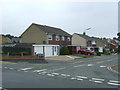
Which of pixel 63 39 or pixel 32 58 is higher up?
pixel 63 39

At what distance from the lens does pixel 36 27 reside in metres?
45.4

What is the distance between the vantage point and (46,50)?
39.4 meters

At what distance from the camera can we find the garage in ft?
121

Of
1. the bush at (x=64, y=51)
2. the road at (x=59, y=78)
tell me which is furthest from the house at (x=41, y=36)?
the road at (x=59, y=78)

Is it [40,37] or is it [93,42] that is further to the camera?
[93,42]

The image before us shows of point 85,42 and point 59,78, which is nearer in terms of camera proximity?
point 59,78

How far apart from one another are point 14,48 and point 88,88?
26.6 meters

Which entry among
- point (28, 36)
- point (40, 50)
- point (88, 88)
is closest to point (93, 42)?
point (28, 36)

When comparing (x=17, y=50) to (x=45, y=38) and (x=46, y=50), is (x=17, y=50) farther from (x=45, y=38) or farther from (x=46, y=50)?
(x=45, y=38)

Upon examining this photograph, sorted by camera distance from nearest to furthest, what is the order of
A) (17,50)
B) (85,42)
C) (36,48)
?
1. (17,50)
2. (36,48)
3. (85,42)

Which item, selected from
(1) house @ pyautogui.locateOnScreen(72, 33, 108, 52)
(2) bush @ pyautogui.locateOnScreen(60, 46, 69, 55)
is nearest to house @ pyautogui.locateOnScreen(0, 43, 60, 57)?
(2) bush @ pyautogui.locateOnScreen(60, 46, 69, 55)

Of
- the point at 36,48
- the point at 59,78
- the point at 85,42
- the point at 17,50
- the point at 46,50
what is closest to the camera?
the point at 59,78

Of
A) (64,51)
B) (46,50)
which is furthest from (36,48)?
(64,51)

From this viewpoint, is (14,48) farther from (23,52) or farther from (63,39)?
(63,39)
